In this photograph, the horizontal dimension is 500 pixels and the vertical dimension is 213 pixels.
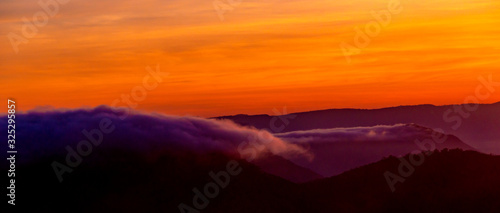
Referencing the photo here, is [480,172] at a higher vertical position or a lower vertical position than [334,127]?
lower

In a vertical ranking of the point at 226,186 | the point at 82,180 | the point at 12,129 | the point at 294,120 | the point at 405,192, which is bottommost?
the point at 405,192

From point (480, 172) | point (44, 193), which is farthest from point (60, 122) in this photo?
A: point (480, 172)

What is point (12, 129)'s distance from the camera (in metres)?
48.5

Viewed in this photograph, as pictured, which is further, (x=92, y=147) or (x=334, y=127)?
(x=334, y=127)

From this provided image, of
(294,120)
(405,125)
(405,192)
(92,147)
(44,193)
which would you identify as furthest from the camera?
(294,120)

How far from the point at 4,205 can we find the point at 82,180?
18.8ft

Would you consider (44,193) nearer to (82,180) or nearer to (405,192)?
(82,180)

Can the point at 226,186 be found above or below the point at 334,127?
below

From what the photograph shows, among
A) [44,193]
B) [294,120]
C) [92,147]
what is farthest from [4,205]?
[294,120]

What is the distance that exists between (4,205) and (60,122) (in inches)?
360

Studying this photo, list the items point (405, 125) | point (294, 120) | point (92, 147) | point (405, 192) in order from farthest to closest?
point (294, 120) < point (405, 125) < point (92, 147) < point (405, 192)

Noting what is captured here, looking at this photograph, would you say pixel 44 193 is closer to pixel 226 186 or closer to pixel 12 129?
pixel 12 129

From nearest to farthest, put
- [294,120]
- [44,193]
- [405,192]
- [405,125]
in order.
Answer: [405,192] < [44,193] < [405,125] < [294,120]

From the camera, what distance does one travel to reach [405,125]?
94.6 m
